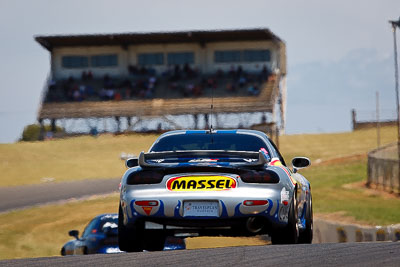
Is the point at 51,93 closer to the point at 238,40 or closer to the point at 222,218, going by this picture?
Result: the point at 238,40

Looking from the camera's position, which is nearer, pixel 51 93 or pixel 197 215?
pixel 197 215

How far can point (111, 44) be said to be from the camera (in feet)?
242

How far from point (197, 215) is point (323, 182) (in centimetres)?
3342

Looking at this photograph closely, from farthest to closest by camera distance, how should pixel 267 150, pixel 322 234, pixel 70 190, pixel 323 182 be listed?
pixel 323 182, pixel 70 190, pixel 322 234, pixel 267 150

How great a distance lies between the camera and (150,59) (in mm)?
72312

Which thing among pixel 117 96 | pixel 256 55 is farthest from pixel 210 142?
pixel 256 55

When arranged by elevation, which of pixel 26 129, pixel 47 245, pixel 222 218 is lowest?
pixel 26 129

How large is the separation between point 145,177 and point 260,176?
110 cm

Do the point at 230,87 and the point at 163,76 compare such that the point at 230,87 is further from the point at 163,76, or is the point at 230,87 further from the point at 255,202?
the point at 255,202

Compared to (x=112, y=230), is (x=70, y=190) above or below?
below

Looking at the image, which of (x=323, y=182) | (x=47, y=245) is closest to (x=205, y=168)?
(x=47, y=245)

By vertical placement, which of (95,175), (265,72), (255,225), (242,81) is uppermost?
(255,225)

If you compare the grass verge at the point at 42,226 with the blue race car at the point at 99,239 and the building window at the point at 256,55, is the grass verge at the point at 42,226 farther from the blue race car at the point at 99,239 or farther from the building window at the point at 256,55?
the building window at the point at 256,55

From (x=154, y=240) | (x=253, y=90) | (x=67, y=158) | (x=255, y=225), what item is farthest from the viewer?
(x=253, y=90)
